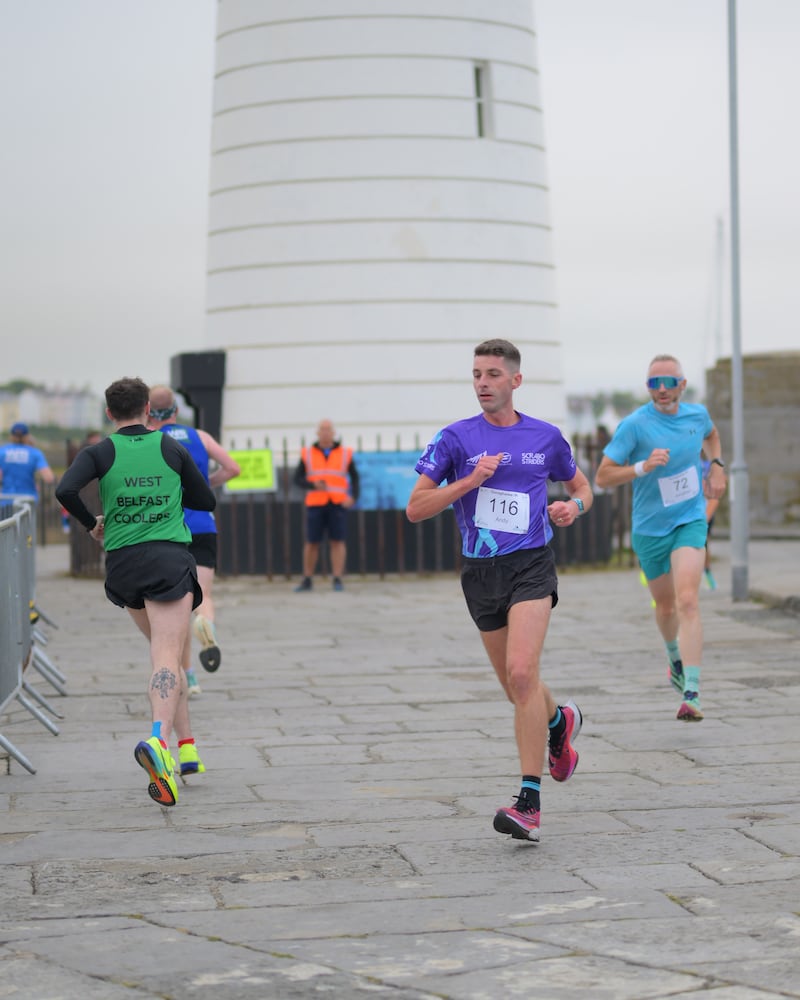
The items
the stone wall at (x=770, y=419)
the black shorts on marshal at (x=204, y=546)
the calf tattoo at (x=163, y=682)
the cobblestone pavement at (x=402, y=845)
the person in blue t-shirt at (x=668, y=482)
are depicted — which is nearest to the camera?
the cobblestone pavement at (x=402, y=845)

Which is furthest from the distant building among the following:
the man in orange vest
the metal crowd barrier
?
the metal crowd barrier

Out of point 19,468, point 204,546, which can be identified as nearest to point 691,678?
point 204,546

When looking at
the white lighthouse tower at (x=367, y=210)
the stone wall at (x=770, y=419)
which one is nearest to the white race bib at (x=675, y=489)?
the white lighthouse tower at (x=367, y=210)

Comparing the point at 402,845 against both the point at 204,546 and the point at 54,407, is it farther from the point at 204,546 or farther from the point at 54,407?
the point at 54,407

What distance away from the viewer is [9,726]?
975 centimetres

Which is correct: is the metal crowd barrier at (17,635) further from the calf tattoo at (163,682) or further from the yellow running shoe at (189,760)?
the calf tattoo at (163,682)

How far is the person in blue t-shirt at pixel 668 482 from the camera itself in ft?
31.8

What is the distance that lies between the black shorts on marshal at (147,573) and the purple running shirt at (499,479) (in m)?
1.29

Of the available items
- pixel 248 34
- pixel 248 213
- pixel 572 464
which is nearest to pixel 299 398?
pixel 248 213

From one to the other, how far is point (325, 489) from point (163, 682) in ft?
38.6

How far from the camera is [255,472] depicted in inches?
823

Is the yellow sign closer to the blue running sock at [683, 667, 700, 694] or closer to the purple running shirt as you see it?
the blue running sock at [683, 667, 700, 694]

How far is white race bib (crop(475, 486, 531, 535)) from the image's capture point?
6879 millimetres

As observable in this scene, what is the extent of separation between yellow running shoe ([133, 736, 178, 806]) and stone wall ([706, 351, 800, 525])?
69.9 ft
